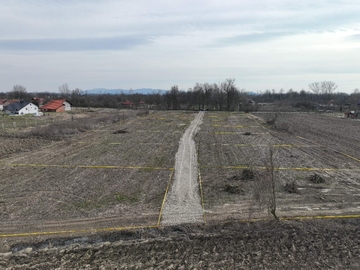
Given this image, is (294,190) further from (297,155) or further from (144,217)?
(297,155)

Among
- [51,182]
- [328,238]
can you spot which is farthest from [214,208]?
[51,182]

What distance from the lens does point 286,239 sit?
8562 millimetres

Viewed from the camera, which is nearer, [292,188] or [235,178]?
[292,188]

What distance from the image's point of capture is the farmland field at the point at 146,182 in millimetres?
10250

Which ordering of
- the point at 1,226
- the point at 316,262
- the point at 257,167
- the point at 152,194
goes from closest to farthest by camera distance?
the point at 316,262
the point at 1,226
the point at 152,194
the point at 257,167

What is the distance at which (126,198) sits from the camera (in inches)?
466

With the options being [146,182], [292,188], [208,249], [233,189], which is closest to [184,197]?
[233,189]

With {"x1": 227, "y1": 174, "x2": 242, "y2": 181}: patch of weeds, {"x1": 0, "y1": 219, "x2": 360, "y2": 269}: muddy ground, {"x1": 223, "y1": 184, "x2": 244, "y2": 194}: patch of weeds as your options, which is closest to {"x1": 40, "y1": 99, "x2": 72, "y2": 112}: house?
{"x1": 227, "y1": 174, "x2": 242, "y2": 181}: patch of weeds

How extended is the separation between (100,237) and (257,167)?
33.2ft

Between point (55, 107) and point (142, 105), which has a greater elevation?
point (142, 105)

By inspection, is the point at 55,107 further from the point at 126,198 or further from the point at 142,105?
the point at 126,198

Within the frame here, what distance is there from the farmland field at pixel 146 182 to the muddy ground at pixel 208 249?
773mm

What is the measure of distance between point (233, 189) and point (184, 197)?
2166 millimetres

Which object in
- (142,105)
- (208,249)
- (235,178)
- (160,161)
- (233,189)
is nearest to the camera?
(208,249)
